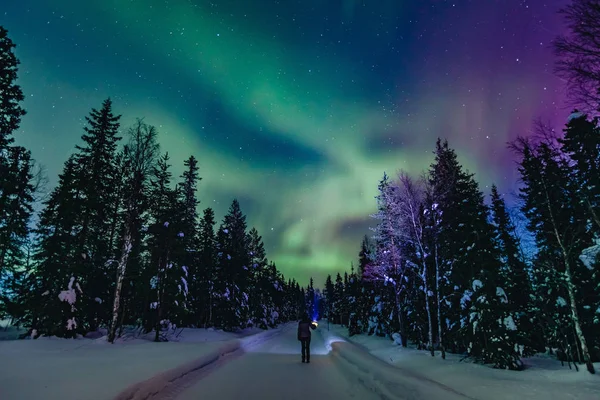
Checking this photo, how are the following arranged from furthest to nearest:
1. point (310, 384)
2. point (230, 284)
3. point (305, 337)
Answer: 1. point (230, 284)
2. point (305, 337)
3. point (310, 384)

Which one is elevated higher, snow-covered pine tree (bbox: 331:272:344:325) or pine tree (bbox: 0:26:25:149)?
pine tree (bbox: 0:26:25:149)

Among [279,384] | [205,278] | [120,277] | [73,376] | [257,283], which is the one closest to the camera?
[73,376]

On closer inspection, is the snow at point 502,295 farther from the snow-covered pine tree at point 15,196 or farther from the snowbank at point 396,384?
the snow-covered pine tree at point 15,196

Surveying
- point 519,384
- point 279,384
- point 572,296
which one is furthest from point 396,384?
point 572,296

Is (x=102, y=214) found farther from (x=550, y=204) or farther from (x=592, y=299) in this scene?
(x=592, y=299)

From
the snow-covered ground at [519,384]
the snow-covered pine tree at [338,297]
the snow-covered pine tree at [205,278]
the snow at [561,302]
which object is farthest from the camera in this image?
the snow-covered pine tree at [338,297]

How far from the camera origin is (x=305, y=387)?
8430 mm

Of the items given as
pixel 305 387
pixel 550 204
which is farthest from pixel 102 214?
pixel 550 204

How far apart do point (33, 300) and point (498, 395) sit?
24486mm

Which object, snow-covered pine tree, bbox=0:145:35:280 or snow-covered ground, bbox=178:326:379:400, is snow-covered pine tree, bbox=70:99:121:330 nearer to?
snow-covered pine tree, bbox=0:145:35:280

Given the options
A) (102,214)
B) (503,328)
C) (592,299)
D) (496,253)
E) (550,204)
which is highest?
(102,214)

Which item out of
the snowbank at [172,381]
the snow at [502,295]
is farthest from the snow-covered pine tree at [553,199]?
the snowbank at [172,381]

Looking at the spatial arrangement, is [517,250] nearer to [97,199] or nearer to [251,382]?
[251,382]

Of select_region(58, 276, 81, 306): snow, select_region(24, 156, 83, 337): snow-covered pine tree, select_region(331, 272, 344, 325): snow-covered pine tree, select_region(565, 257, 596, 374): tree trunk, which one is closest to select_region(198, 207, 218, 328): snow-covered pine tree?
select_region(24, 156, 83, 337): snow-covered pine tree
